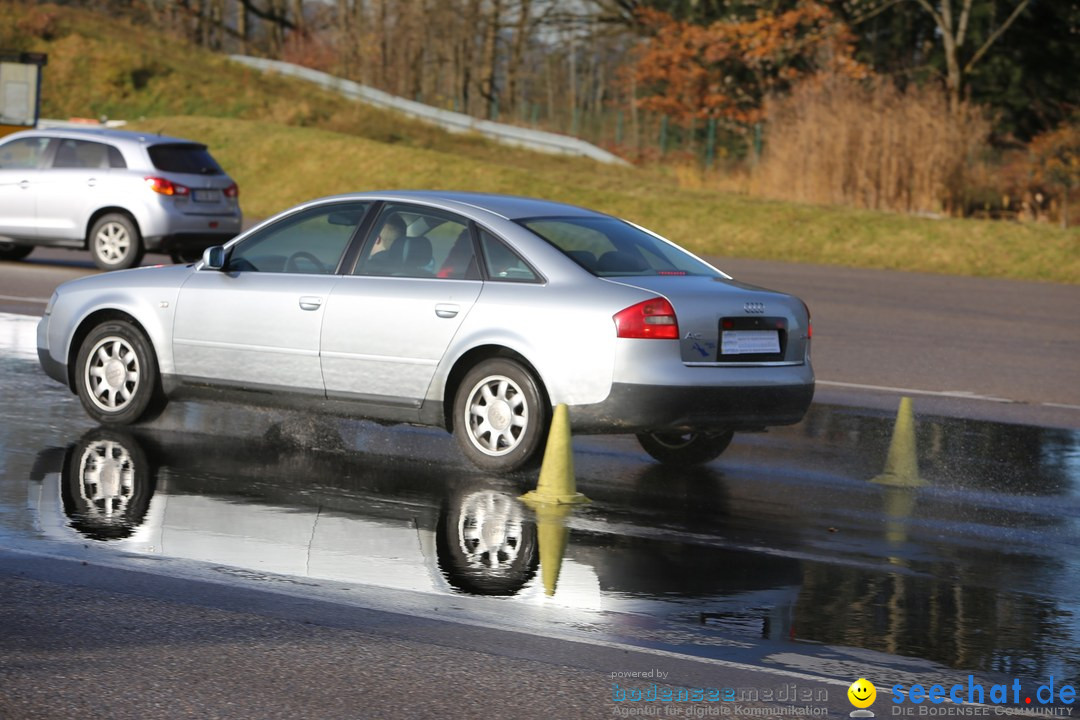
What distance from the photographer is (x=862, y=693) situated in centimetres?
512

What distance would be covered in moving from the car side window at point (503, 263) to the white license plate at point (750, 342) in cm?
106

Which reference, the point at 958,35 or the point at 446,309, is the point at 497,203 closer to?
the point at 446,309

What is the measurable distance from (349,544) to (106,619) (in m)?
1.56

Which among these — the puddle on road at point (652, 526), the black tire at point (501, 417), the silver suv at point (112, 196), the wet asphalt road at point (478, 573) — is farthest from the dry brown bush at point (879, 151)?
the black tire at point (501, 417)

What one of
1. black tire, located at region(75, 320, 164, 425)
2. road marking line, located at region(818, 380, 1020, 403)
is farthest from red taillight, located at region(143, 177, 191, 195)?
black tire, located at region(75, 320, 164, 425)

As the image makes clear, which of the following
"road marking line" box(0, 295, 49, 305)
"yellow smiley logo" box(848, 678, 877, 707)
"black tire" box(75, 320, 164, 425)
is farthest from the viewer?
"road marking line" box(0, 295, 49, 305)

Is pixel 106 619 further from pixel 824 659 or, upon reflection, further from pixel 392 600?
pixel 824 659

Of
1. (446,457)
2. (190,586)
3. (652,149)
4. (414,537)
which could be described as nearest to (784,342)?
(446,457)

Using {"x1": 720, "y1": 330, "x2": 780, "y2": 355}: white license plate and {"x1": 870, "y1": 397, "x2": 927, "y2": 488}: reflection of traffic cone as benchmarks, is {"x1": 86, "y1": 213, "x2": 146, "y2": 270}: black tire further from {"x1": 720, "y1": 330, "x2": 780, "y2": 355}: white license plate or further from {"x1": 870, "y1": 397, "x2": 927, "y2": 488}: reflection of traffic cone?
{"x1": 870, "y1": 397, "x2": 927, "y2": 488}: reflection of traffic cone

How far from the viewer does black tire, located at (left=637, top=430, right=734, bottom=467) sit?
9.66m

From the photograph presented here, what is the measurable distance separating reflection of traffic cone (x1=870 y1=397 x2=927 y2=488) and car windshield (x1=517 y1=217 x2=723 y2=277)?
4.35 ft

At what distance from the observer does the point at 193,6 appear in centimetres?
6850

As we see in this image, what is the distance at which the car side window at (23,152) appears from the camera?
69.1 feet

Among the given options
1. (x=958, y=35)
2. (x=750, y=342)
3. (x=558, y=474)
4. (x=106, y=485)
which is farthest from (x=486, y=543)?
(x=958, y=35)
